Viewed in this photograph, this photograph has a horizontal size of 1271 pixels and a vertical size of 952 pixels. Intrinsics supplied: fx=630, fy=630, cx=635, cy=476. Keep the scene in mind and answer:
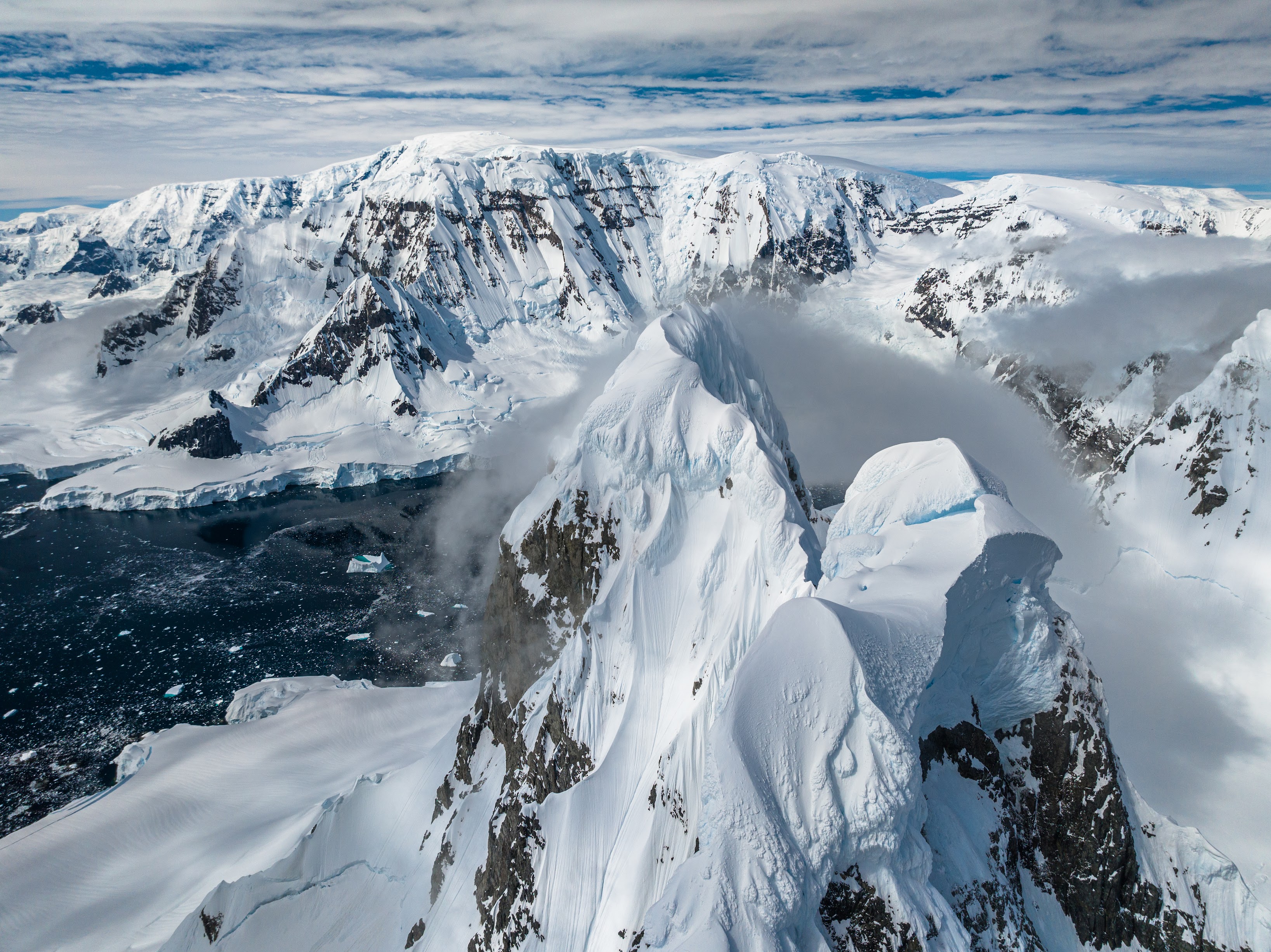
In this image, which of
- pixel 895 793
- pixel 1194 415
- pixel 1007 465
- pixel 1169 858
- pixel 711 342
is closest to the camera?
pixel 895 793

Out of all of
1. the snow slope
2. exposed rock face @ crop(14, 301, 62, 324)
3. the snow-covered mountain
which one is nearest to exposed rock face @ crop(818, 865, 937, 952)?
the snow-covered mountain

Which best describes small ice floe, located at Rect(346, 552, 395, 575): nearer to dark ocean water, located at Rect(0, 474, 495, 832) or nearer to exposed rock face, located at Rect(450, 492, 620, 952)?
dark ocean water, located at Rect(0, 474, 495, 832)

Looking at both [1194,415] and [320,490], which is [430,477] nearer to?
[320,490]

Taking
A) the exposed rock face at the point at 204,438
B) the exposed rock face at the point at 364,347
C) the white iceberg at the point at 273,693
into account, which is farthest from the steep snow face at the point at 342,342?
the white iceberg at the point at 273,693

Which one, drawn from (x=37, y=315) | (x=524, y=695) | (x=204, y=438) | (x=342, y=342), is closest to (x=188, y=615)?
(x=204, y=438)

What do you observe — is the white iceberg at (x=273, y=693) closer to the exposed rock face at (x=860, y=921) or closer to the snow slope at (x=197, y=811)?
the snow slope at (x=197, y=811)

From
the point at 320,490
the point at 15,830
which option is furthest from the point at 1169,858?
the point at 320,490

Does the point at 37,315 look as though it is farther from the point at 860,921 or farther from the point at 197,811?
the point at 860,921
